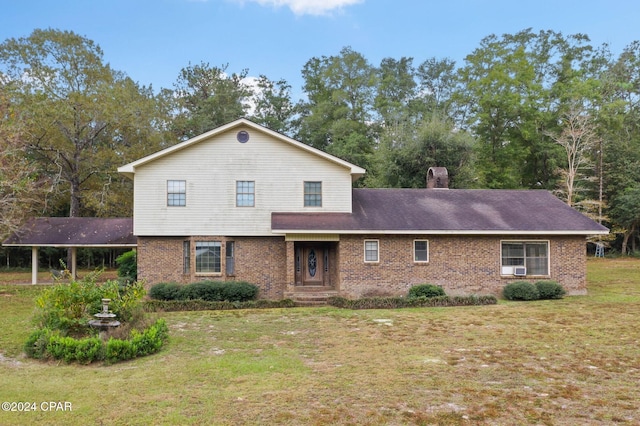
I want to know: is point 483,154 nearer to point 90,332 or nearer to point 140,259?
point 140,259

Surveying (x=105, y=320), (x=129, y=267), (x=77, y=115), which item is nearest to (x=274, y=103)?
(x=77, y=115)

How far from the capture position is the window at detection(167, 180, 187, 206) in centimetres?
1903

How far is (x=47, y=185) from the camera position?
32.8 metres

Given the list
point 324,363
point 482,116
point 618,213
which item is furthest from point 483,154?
point 324,363

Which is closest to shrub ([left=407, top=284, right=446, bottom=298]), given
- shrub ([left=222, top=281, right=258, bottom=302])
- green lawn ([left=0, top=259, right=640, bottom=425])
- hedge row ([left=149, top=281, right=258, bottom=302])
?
green lawn ([left=0, top=259, right=640, bottom=425])

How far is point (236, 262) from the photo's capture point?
19016 millimetres

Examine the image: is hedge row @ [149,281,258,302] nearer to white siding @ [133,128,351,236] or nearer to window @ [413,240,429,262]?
white siding @ [133,128,351,236]

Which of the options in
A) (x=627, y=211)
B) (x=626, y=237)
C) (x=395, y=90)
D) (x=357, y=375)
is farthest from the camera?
(x=395, y=90)

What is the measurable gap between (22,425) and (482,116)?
4072 centimetres

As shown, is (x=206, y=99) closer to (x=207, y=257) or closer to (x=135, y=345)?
(x=207, y=257)

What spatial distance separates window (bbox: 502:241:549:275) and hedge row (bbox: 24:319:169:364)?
14.3 m

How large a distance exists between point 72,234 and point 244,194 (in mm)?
11887

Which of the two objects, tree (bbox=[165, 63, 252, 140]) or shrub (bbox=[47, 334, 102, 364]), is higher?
tree (bbox=[165, 63, 252, 140])

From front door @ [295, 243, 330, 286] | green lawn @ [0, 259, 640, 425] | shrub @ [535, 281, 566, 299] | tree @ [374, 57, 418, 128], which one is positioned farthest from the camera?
tree @ [374, 57, 418, 128]
